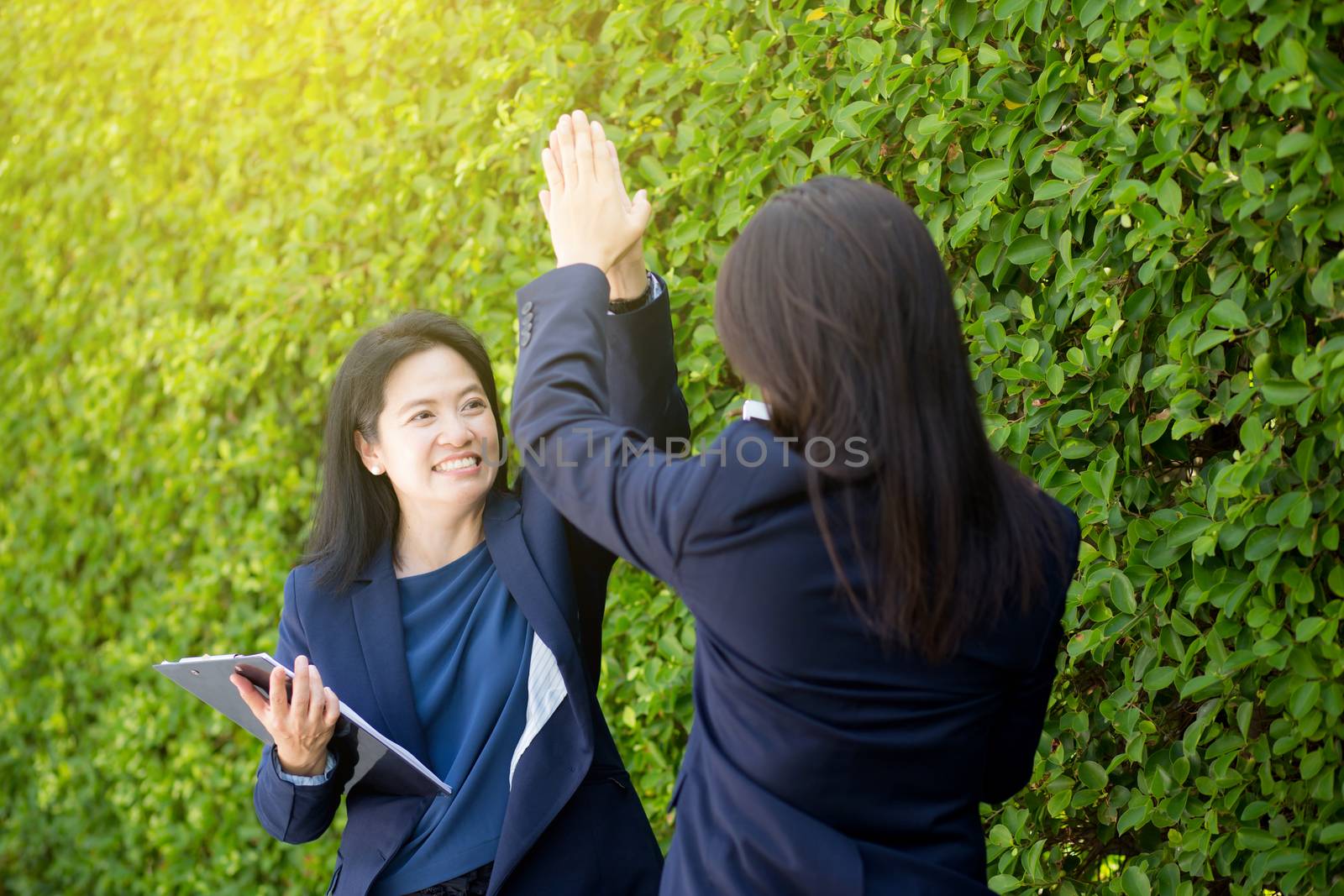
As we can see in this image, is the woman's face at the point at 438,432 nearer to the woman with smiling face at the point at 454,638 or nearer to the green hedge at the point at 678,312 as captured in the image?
the woman with smiling face at the point at 454,638

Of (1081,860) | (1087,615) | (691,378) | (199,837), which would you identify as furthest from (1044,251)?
(199,837)

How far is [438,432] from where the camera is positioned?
2.40 metres

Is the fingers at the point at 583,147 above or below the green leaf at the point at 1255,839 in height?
above

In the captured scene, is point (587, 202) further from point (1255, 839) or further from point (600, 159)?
point (1255, 839)

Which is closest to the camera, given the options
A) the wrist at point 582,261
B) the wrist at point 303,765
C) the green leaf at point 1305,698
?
the wrist at point 582,261

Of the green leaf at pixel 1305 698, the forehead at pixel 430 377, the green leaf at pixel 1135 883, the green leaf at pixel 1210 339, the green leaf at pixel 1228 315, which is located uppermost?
the forehead at pixel 430 377

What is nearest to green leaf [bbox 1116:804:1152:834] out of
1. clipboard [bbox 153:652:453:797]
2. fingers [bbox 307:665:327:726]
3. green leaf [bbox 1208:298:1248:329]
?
green leaf [bbox 1208:298:1248:329]

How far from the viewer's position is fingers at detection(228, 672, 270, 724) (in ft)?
7.19

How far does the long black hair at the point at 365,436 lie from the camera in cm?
246

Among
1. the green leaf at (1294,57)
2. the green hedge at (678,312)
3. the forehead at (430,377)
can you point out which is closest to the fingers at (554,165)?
the forehead at (430,377)

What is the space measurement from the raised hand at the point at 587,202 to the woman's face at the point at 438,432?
22.1 inches

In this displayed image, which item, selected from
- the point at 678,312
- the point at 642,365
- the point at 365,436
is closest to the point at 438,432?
the point at 365,436

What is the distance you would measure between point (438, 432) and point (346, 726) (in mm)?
565

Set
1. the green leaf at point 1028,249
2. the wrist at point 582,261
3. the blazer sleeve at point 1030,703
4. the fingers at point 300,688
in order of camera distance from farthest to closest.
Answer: the green leaf at point 1028,249 < the fingers at point 300,688 < the wrist at point 582,261 < the blazer sleeve at point 1030,703
